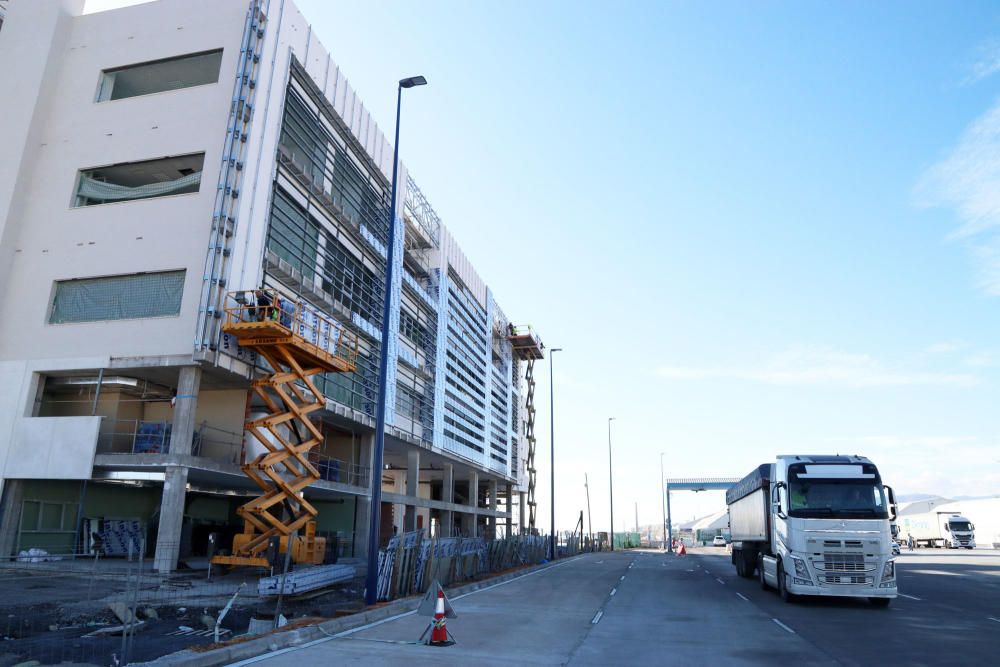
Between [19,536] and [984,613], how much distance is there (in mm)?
28982

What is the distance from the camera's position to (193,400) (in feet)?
76.3

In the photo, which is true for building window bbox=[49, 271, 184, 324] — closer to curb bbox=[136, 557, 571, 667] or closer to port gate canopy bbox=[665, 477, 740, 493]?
curb bbox=[136, 557, 571, 667]

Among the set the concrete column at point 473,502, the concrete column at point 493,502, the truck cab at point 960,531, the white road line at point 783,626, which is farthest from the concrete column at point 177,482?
the truck cab at point 960,531

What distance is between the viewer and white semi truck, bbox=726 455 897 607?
1614 cm

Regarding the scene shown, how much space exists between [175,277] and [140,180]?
6843mm

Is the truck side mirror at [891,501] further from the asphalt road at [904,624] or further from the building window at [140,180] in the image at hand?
the building window at [140,180]

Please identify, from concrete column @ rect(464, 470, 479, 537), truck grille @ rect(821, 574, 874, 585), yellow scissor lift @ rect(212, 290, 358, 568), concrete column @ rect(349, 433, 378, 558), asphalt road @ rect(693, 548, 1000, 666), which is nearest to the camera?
asphalt road @ rect(693, 548, 1000, 666)

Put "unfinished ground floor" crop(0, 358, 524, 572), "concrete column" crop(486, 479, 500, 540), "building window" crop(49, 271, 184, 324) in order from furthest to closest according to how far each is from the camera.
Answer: "concrete column" crop(486, 479, 500, 540) < "building window" crop(49, 271, 184, 324) < "unfinished ground floor" crop(0, 358, 524, 572)

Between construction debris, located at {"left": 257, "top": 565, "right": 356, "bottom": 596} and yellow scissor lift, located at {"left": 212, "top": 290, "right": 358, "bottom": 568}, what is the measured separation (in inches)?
110

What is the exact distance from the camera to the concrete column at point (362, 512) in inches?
1341

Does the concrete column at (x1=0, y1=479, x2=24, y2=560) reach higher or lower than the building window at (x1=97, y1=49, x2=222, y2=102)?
lower

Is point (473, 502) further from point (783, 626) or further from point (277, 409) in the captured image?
point (783, 626)

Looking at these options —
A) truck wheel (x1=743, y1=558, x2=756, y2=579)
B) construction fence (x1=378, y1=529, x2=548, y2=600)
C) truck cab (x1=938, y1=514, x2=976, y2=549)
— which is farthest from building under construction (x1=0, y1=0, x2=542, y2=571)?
truck cab (x1=938, y1=514, x2=976, y2=549)

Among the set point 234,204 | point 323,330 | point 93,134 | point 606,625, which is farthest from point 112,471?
point 606,625
